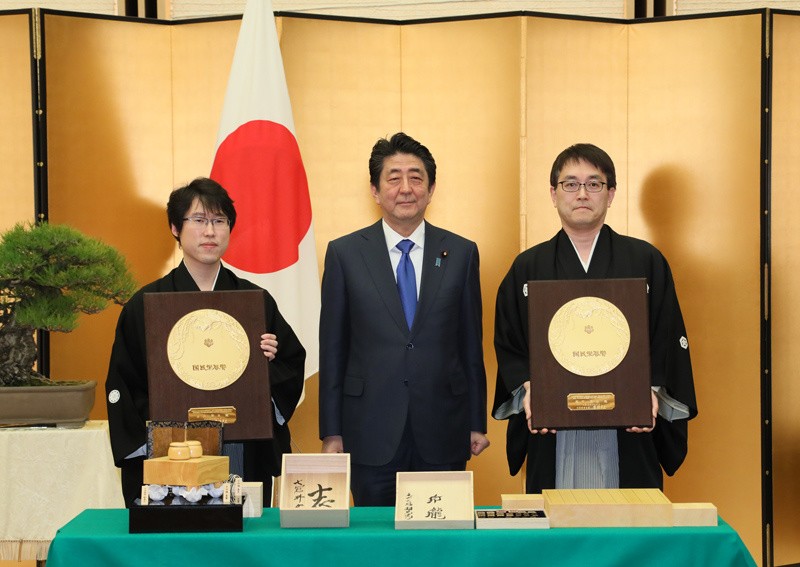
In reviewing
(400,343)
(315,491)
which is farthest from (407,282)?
(315,491)

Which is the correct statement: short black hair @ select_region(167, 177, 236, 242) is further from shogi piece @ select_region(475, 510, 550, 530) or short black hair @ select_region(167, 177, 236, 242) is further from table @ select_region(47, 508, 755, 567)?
shogi piece @ select_region(475, 510, 550, 530)

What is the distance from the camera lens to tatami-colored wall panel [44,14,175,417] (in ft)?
14.1

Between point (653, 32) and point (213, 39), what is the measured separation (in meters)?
2.02

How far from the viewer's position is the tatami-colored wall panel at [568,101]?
4379 millimetres


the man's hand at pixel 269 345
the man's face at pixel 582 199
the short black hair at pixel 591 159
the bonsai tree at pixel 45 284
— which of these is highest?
the short black hair at pixel 591 159

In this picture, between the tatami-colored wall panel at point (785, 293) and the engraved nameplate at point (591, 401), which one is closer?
the engraved nameplate at point (591, 401)

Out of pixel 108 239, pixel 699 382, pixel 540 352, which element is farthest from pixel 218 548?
pixel 699 382

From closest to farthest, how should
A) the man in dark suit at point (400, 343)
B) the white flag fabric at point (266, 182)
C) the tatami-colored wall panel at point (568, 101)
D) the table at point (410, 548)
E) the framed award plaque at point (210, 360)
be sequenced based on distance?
the table at point (410, 548) → the framed award plaque at point (210, 360) → the man in dark suit at point (400, 343) → the white flag fabric at point (266, 182) → the tatami-colored wall panel at point (568, 101)

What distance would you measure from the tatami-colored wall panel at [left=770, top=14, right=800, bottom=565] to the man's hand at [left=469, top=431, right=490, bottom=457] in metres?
1.97

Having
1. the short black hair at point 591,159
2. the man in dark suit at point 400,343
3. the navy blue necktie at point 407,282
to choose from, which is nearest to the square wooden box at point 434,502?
the man in dark suit at point 400,343

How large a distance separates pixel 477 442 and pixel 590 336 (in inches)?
27.1

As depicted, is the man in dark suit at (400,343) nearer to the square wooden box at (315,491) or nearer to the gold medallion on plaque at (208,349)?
the gold medallion on plaque at (208,349)

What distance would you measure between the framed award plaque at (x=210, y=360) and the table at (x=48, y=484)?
1041 mm

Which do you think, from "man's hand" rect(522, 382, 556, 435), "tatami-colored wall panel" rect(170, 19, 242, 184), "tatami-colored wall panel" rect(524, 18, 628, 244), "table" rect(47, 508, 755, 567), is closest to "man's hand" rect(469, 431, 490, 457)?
"man's hand" rect(522, 382, 556, 435)
